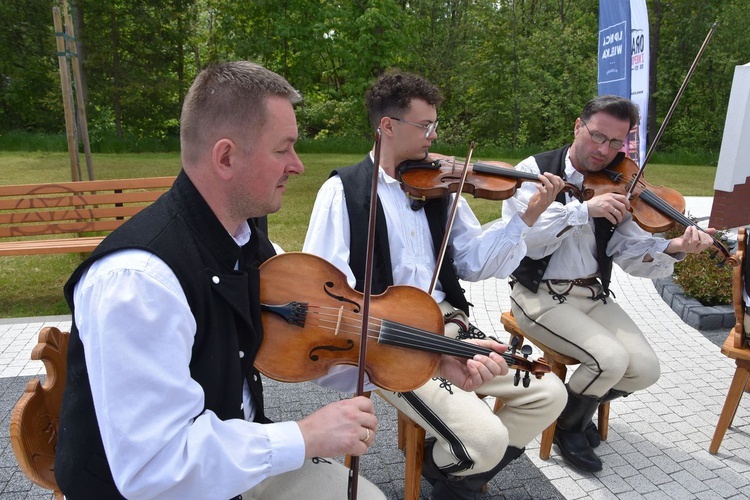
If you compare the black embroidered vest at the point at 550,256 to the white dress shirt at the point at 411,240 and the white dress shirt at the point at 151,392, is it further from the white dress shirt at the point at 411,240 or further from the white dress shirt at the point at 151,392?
the white dress shirt at the point at 151,392

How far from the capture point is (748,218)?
7.39 m

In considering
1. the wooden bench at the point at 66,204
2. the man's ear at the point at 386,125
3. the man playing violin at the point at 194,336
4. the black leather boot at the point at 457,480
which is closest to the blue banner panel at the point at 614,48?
the man's ear at the point at 386,125

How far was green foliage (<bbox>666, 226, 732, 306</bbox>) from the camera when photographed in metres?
5.04

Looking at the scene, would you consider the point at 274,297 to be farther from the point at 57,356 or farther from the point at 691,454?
the point at 691,454

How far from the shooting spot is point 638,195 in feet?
10.0

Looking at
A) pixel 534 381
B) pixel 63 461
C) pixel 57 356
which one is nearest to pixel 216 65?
pixel 57 356

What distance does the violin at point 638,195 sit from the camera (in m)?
3.00

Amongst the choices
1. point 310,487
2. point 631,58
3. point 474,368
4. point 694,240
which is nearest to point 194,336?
point 310,487

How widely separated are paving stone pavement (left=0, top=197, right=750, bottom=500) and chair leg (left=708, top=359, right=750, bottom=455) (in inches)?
3.5

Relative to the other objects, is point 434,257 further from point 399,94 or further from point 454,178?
point 399,94

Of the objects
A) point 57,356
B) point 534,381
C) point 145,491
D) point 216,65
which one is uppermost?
point 216,65

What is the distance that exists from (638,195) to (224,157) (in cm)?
237

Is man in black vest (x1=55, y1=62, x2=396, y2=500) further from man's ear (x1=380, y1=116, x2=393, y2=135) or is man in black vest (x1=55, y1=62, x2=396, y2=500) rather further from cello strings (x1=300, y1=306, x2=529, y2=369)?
man's ear (x1=380, y1=116, x2=393, y2=135)

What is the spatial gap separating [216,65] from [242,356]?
2.62ft
